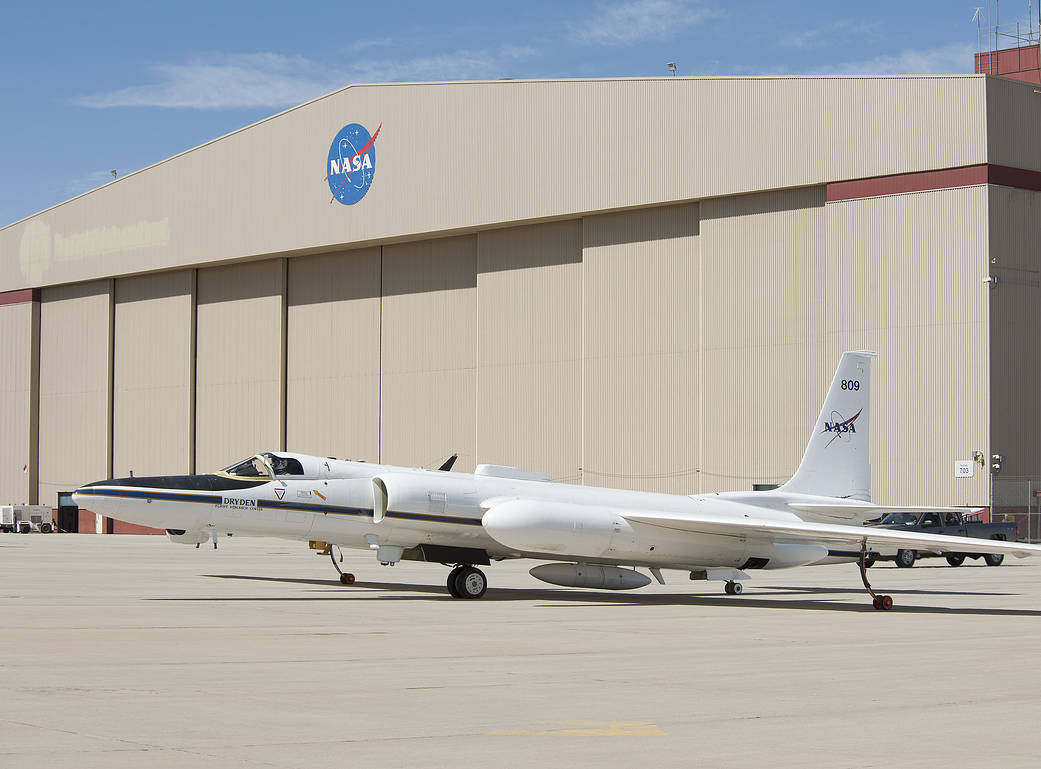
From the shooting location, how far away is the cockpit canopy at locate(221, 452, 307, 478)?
65.7ft

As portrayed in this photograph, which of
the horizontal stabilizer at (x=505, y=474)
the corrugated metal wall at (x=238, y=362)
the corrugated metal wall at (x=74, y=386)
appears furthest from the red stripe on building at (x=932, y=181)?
the corrugated metal wall at (x=74, y=386)

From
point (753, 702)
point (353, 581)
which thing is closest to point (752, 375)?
point (353, 581)

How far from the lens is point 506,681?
10.1m

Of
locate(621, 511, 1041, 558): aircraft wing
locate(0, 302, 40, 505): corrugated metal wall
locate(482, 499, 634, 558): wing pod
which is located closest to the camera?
locate(621, 511, 1041, 558): aircraft wing

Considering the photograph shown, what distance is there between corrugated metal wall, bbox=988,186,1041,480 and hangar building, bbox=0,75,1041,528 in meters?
0.11

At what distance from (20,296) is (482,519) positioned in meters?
55.4

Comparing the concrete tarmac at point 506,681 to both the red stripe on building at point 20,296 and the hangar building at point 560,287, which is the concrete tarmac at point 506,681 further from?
the red stripe on building at point 20,296

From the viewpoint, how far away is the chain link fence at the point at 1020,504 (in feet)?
124

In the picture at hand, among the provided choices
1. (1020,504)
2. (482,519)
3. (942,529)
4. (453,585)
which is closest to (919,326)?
(1020,504)

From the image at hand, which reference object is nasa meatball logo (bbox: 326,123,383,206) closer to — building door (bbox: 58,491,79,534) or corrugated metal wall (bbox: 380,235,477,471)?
corrugated metal wall (bbox: 380,235,477,471)

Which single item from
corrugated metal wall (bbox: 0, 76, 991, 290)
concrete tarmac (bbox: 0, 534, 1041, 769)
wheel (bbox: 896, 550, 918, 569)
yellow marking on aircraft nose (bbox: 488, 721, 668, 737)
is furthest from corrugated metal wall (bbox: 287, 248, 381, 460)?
yellow marking on aircraft nose (bbox: 488, 721, 668, 737)

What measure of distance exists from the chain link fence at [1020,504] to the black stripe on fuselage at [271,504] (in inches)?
916

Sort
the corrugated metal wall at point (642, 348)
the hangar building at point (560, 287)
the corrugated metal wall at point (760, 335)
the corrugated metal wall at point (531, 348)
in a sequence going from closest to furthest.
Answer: the hangar building at point (560, 287), the corrugated metal wall at point (760, 335), the corrugated metal wall at point (642, 348), the corrugated metal wall at point (531, 348)

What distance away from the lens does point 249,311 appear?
5888cm
